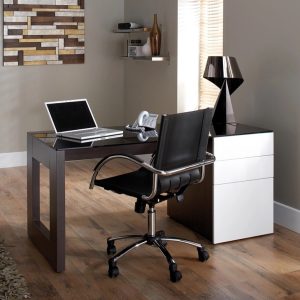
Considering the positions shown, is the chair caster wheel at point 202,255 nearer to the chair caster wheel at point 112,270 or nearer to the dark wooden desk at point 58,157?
the chair caster wheel at point 112,270

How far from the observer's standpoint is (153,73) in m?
5.87

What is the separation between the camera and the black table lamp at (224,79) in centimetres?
400

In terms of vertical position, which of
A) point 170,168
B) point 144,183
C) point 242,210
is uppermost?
point 170,168

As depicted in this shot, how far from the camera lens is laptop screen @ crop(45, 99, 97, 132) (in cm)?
362

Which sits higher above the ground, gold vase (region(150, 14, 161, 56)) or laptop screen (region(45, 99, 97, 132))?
gold vase (region(150, 14, 161, 56))

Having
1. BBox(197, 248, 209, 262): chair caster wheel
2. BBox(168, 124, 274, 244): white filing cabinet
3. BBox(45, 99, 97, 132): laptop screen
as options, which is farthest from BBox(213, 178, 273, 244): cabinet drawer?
BBox(45, 99, 97, 132): laptop screen

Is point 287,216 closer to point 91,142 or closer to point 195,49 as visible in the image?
point 91,142

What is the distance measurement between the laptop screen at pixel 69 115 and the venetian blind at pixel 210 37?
69.1 inches

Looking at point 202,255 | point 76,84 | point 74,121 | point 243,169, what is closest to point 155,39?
point 76,84

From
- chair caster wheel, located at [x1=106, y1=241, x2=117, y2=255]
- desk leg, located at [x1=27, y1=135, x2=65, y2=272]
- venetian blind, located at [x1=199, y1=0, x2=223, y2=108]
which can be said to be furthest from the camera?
venetian blind, located at [x1=199, y1=0, x2=223, y2=108]

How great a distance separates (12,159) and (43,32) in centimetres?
133

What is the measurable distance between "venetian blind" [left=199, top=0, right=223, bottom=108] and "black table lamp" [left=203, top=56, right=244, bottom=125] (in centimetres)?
105

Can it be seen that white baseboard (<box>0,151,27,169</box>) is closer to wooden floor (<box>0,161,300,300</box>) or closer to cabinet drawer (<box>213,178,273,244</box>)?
wooden floor (<box>0,161,300,300</box>)

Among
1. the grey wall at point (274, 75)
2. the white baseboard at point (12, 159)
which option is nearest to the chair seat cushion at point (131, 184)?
the grey wall at point (274, 75)
